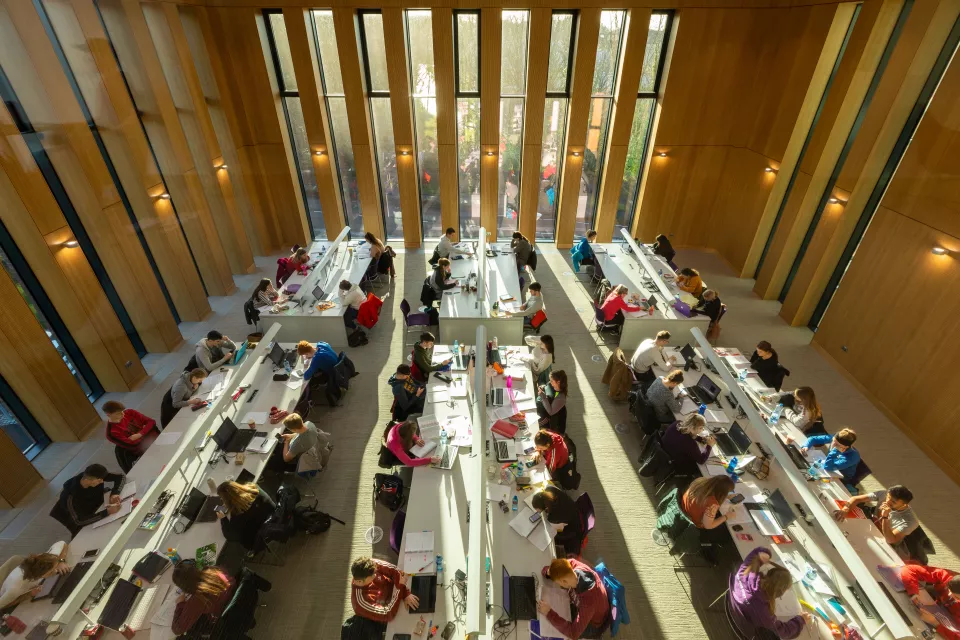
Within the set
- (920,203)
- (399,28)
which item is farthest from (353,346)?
(920,203)

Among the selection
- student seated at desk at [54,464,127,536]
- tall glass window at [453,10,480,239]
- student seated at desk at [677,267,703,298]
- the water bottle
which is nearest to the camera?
student seated at desk at [54,464,127,536]

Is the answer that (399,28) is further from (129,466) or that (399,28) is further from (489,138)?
(129,466)

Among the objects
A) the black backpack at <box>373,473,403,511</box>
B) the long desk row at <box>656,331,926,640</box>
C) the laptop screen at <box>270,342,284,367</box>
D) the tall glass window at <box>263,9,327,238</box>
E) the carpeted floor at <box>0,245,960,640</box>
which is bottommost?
the carpeted floor at <box>0,245,960,640</box>

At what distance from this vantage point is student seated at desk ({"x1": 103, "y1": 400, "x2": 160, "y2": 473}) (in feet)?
19.8

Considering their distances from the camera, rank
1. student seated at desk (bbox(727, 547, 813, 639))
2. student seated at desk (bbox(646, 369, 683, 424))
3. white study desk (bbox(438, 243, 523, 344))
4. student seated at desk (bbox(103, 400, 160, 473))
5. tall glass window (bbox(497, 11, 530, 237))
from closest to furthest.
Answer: student seated at desk (bbox(727, 547, 813, 639)) < student seated at desk (bbox(103, 400, 160, 473)) < student seated at desk (bbox(646, 369, 683, 424)) < white study desk (bbox(438, 243, 523, 344)) < tall glass window (bbox(497, 11, 530, 237))

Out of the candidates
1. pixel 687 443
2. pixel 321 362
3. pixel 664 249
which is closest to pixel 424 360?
pixel 321 362

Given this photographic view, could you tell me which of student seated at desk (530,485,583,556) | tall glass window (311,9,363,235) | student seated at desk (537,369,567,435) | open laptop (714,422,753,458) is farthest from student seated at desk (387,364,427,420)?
tall glass window (311,9,363,235)

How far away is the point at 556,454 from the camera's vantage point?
18.8 ft

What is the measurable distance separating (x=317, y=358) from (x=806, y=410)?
22.8 feet

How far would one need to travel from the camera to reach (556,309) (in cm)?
1061

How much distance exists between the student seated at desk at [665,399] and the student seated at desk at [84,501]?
6730 millimetres

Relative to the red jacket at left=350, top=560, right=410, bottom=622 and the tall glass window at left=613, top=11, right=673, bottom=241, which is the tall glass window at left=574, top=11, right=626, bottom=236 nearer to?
the tall glass window at left=613, top=11, right=673, bottom=241

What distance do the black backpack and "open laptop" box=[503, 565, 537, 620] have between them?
1.74 m

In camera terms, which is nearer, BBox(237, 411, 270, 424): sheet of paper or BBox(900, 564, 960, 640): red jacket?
BBox(900, 564, 960, 640): red jacket
